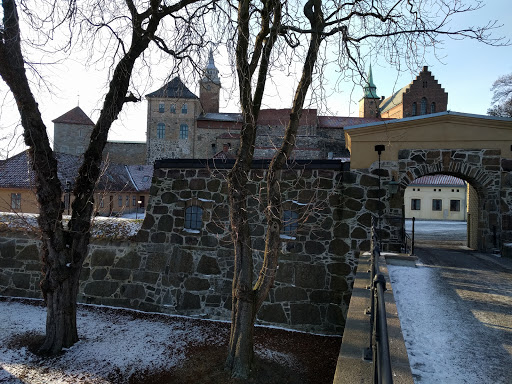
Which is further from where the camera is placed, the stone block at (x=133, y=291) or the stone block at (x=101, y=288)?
the stone block at (x=101, y=288)

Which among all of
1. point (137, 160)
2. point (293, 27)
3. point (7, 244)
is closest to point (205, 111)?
point (137, 160)

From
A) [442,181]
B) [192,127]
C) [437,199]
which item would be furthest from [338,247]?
[192,127]

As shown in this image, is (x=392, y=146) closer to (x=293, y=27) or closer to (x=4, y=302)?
(x=293, y=27)

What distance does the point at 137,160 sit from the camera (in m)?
44.0

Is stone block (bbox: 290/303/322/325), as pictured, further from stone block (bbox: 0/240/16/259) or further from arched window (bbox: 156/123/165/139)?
arched window (bbox: 156/123/165/139)

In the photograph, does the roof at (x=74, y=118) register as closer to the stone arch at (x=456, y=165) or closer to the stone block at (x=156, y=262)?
the stone block at (x=156, y=262)

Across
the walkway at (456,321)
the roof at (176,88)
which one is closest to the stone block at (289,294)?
the walkway at (456,321)

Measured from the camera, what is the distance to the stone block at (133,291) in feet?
26.0

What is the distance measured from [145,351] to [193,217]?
3107mm

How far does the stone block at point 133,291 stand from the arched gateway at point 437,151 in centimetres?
534

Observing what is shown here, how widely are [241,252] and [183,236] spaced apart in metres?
3.56

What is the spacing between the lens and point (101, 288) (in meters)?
8.08

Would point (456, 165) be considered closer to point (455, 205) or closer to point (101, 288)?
point (101, 288)

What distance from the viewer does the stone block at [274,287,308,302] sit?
7.27 m
